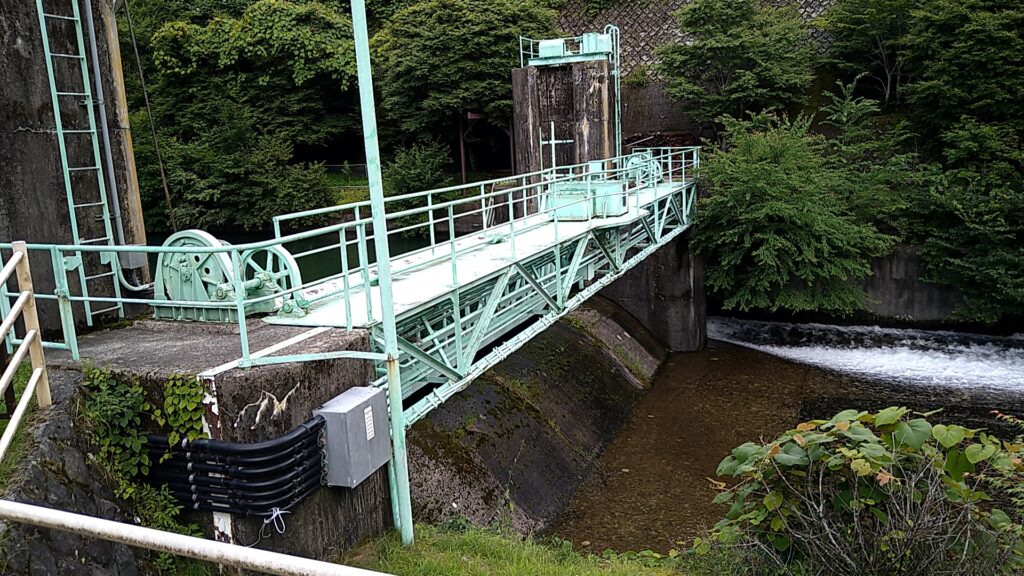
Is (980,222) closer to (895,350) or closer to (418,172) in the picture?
(895,350)

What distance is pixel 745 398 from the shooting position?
16.0 m

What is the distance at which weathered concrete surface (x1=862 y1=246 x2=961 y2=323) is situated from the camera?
63.9 ft

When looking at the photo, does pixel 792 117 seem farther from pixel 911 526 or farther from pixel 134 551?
pixel 134 551

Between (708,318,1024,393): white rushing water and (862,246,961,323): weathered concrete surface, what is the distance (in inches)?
19.2

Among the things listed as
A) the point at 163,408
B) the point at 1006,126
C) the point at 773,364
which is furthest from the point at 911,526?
the point at 1006,126

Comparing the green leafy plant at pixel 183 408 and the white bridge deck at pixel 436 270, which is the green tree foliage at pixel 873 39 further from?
the green leafy plant at pixel 183 408

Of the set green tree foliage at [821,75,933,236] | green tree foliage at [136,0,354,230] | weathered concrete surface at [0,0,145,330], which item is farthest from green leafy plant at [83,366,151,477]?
green tree foliage at [136,0,354,230]

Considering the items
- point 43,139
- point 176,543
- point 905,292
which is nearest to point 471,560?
point 176,543

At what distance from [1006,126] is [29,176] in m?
20.2

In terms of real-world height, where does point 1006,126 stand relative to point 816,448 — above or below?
above

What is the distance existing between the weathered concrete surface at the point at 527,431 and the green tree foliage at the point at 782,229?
3662 millimetres

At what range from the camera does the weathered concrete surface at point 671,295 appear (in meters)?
19.5

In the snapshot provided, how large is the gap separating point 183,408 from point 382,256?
1.73 metres

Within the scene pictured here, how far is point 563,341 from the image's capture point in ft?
53.4
